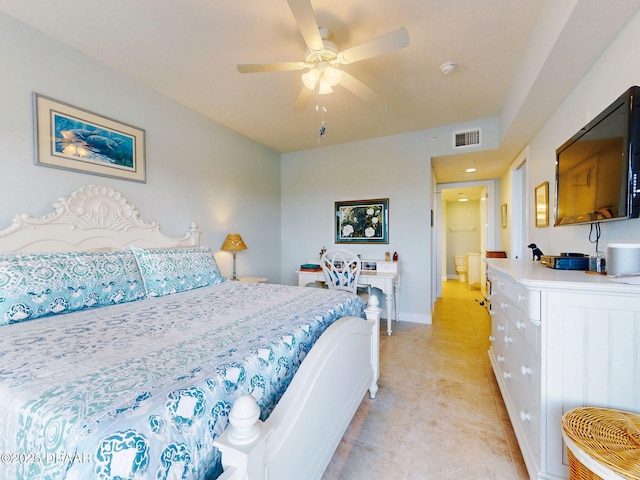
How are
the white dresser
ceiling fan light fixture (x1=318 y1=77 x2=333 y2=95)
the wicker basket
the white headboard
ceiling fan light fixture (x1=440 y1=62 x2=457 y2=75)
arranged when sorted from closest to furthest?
the wicker basket → the white dresser → the white headboard → ceiling fan light fixture (x1=318 y1=77 x2=333 y2=95) → ceiling fan light fixture (x1=440 y1=62 x2=457 y2=75)

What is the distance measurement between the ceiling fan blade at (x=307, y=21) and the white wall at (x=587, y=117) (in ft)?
4.94

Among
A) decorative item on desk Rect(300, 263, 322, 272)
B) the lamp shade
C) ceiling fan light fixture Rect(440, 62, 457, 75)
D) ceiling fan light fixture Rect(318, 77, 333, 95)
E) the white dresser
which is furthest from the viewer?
decorative item on desk Rect(300, 263, 322, 272)

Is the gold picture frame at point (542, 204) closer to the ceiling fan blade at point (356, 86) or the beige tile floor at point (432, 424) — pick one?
the beige tile floor at point (432, 424)

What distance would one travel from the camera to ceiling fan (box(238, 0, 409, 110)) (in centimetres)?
147

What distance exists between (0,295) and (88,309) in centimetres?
38

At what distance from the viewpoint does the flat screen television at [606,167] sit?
3.85ft

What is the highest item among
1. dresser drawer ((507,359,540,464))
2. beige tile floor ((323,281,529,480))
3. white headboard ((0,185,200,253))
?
white headboard ((0,185,200,253))

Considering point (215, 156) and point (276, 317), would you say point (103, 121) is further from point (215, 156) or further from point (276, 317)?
point (276, 317)

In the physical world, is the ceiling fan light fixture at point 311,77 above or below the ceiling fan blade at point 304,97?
above

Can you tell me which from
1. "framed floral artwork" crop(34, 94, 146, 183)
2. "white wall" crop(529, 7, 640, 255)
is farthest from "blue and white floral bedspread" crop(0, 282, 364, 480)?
"white wall" crop(529, 7, 640, 255)

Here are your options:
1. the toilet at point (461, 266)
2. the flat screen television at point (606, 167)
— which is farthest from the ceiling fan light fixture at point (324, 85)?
the toilet at point (461, 266)

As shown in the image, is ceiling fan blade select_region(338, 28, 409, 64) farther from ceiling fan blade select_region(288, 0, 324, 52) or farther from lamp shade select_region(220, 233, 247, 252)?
lamp shade select_region(220, 233, 247, 252)

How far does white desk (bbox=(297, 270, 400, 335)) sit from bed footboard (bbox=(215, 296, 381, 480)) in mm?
1521

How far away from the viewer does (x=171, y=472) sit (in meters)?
0.65
